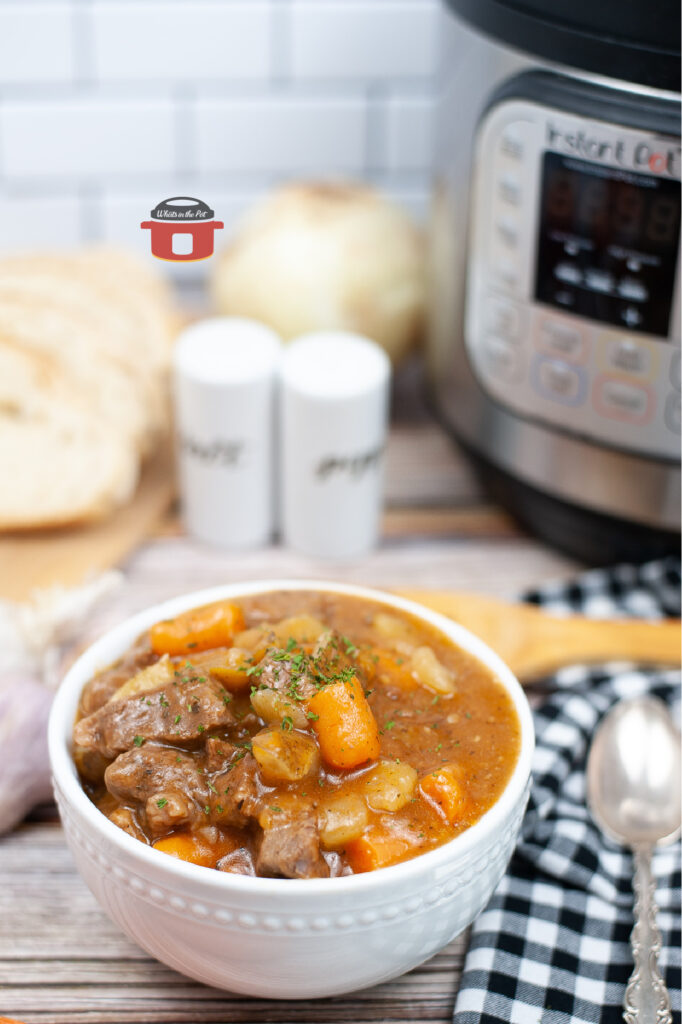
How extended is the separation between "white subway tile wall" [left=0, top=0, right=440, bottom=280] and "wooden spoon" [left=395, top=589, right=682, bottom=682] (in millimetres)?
759

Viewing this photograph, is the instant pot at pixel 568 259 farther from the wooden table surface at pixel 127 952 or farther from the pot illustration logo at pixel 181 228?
the pot illustration logo at pixel 181 228

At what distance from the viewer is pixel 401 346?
1.50 m

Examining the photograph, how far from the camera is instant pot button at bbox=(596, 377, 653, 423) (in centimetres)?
107

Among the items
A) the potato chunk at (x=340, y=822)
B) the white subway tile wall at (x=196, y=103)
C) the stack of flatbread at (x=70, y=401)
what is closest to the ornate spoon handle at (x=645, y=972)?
the potato chunk at (x=340, y=822)

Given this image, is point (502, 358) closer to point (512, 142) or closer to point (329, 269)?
point (512, 142)

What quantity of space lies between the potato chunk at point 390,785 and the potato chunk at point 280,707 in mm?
55

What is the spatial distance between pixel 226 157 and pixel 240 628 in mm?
1032

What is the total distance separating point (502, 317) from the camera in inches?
45.5

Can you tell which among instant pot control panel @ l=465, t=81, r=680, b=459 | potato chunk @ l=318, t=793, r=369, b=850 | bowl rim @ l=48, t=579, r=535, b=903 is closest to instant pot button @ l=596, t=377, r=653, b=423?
instant pot control panel @ l=465, t=81, r=680, b=459

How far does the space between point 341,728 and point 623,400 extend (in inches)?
20.3

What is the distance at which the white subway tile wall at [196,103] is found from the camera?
1561 mm

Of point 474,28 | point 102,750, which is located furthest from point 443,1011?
point 474,28

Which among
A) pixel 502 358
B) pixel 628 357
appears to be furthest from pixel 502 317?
pixel 628 357

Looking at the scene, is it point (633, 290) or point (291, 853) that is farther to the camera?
point (633, 290)
